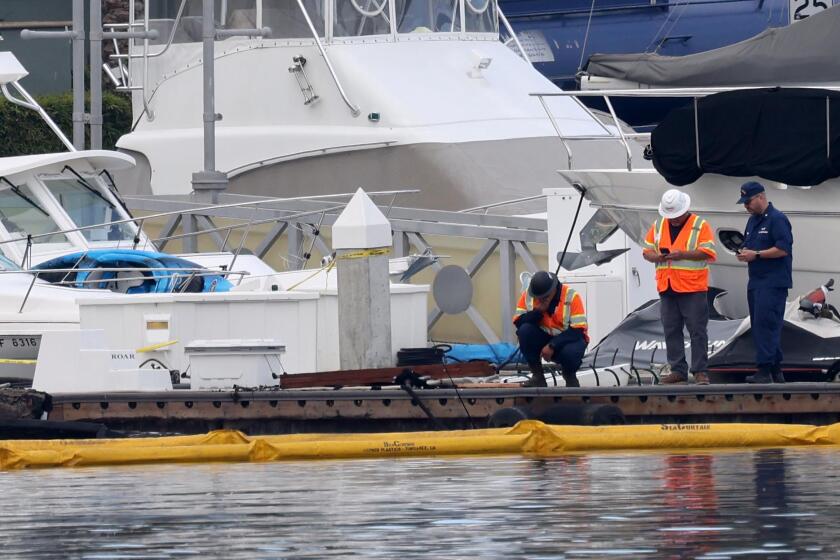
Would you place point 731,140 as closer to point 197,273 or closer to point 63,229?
point 197,273

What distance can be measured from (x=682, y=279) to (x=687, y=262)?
14cm

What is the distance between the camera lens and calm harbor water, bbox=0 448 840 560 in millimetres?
8422

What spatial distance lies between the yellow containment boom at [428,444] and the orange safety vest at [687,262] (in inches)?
57.2

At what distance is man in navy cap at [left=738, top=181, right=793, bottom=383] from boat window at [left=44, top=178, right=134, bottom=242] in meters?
8.02

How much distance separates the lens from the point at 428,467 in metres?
12.0

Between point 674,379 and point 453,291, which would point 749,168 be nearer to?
point 674,379

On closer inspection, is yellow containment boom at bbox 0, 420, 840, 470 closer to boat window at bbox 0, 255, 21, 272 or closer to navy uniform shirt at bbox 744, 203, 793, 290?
navy uniform shirt at bbox 744, 203, 793, 290

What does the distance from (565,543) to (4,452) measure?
587cm

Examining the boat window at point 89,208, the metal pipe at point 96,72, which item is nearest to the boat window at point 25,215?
the boat window at point 89,208

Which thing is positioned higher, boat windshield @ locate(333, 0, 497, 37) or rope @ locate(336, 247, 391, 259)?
boat windshield @ locate(333, 0, 497, 37)

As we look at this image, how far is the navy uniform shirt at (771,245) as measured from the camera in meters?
13.9

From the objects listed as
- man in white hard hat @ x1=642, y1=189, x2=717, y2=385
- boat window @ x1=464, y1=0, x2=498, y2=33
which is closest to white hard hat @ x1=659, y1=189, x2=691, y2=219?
man in white hard hat @ x1=642, y1=189, x2=717, y2=385

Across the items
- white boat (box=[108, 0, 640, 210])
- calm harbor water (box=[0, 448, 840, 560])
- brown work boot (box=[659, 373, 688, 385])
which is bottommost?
calm harbor water (box=[0, 448, 840, 560])

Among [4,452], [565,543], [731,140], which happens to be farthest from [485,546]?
[731,140]
